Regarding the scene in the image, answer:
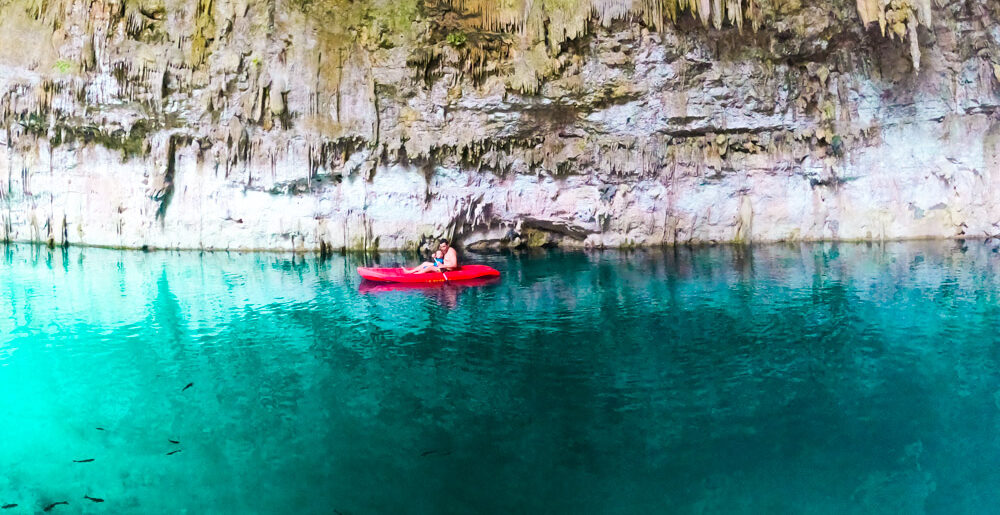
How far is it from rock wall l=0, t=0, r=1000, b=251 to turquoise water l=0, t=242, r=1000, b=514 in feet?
27.8

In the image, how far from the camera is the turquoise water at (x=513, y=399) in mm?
6043

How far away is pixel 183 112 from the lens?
75.0ft

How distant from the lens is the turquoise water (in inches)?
238

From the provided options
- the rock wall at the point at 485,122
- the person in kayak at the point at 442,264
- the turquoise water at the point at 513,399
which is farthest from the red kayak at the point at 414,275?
the rock wall at the point at 485,122

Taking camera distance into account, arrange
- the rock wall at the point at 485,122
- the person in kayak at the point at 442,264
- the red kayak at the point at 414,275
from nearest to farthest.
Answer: the red kayak at the point at 414,275 < the person in kayak at the point at 442,264 < the rock wall at the point at 485,122

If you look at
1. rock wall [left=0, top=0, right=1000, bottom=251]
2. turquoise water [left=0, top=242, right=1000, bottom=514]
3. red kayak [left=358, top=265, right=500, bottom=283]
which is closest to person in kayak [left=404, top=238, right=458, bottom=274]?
red kayak [left=358, top=265, right=500, bottom=283]

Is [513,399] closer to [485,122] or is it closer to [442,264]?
[442,264]

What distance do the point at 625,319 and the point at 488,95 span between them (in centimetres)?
1214

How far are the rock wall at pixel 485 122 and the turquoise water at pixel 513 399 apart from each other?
8465 mm

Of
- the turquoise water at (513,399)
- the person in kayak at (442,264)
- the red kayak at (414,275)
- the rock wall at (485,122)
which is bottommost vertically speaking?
the turquoise water at (513,399)

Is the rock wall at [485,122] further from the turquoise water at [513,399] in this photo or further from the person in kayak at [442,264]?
the turquoise water at [513,399]

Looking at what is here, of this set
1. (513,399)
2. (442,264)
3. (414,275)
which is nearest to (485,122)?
(442,264)

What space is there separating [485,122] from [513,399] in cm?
1631

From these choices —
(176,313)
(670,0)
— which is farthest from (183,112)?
(670,0)
